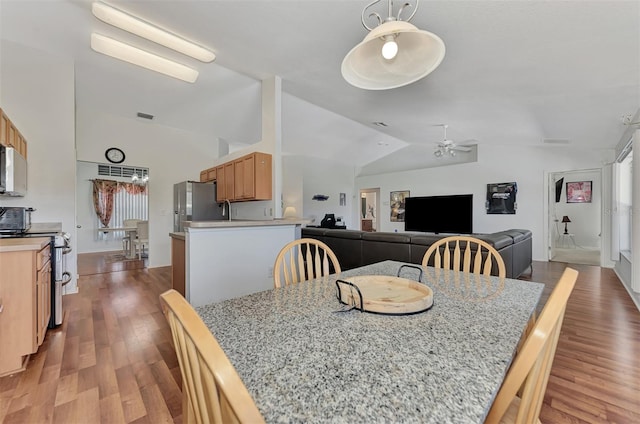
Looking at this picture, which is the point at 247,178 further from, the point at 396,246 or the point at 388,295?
the point at 388,295

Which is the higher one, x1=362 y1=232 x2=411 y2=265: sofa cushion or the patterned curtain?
the patterned curtain

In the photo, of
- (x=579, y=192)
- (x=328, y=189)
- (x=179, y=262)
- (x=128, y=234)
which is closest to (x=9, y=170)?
(x=179, y=262)

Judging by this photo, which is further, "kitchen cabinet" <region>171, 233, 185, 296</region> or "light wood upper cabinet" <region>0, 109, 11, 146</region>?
"kitchen cabinet" <region>171, 233, 185, 296</region>

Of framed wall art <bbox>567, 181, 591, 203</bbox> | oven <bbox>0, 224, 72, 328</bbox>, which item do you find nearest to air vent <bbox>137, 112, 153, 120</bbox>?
oven <bbox>0, 224, 72, 328</bbox>

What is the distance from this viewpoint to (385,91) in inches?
147

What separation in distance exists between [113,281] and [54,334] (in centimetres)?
204

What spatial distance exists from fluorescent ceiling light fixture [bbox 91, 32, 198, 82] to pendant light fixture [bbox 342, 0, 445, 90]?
3174 mm

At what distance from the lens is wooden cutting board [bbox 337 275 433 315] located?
932 mm

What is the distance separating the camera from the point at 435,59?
1258mm

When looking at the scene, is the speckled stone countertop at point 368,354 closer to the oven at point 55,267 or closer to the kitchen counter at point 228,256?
the kitchen counter at point 228,256

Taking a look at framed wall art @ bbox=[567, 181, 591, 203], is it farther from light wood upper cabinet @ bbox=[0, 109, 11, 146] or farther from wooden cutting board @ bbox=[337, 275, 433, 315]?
light wood upper cabinet @ bbox=[0, 109, 11, 146]

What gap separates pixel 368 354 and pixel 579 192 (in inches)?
399

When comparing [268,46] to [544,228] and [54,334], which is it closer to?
[54,334]

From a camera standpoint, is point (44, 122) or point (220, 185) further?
point (220, 185)
